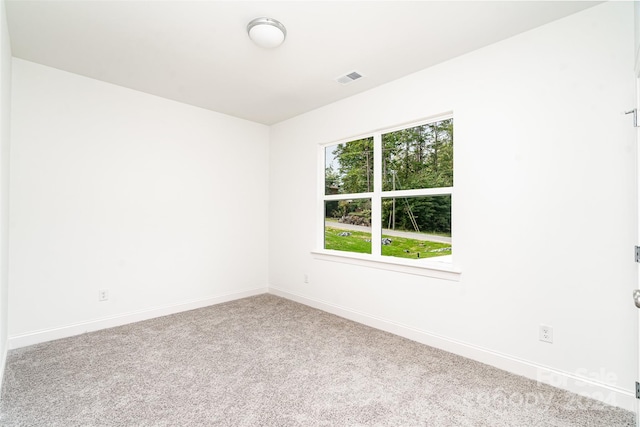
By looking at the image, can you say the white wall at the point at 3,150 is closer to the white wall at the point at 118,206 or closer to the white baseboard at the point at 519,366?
the white wall at the point at 118,206

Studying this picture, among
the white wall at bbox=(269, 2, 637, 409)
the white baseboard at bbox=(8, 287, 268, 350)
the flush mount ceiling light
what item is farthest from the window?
the white baseboard at bbox=(8, 287, 268, 350)

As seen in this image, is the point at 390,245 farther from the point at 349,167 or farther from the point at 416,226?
the point at 349,167

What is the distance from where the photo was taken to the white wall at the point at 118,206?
2.80m

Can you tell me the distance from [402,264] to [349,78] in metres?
1.96

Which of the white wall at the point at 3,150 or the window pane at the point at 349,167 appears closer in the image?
the white wall at the point at 3,150

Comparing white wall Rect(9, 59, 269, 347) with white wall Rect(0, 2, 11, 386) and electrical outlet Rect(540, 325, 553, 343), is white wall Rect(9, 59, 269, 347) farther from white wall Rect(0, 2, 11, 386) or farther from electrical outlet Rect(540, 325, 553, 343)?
electrical outlet Rect(540, 325, 553, 343)

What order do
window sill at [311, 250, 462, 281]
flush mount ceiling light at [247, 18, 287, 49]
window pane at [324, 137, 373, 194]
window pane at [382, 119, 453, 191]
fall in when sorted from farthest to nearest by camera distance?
window pane at [324, 137, 373, 194], window pane at [382, 119, 453, 191], window sill at [311, 250, 462, 281], flush mount ceiling light at [247, 18, 287, 49]

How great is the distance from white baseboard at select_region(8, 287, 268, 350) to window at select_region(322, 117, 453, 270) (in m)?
1.65

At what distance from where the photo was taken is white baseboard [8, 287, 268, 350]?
2754mm

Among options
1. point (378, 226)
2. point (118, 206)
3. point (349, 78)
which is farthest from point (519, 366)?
point (118, 206)

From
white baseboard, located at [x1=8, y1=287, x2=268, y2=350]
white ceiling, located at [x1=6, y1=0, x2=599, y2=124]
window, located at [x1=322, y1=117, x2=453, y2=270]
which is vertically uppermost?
white ceiling, located at [x1=6, y1=0, x2=599, y2=124]

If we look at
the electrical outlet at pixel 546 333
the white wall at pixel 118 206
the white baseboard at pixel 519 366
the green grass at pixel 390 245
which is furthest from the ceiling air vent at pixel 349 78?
the electrical outlet at pixel 546 333

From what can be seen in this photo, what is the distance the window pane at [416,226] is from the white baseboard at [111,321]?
235 cm

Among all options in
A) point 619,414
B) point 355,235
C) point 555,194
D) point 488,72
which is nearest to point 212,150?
point 355,235
